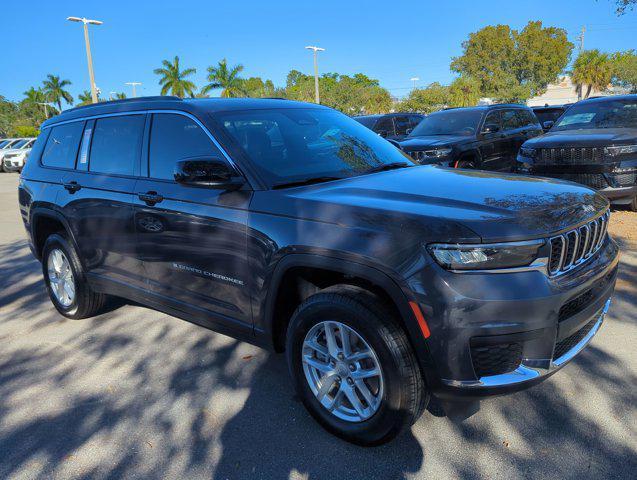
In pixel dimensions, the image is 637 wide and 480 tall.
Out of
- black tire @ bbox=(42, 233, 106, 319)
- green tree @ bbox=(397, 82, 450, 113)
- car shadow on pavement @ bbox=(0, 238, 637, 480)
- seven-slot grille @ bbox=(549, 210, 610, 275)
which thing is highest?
green tree @ bbox=(397, 82, 450, 113)

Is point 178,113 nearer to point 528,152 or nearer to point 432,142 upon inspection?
point 528,152

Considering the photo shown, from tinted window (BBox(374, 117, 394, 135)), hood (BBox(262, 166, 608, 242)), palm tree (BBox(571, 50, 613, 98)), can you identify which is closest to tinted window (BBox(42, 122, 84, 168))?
hood (BBox(262, 166, 608, 242))

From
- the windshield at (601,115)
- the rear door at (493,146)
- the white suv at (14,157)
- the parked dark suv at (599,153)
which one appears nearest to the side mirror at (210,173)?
the parked dark suv at (599,153)

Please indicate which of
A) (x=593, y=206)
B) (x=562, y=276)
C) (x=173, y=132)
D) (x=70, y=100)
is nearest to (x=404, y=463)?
A: (x=562, y=276)

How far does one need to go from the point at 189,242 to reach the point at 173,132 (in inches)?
32.9

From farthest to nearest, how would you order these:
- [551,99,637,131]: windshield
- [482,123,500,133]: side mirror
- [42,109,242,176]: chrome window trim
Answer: [482,123,500,133]: side mirror
[551,99,637,131]: windshield
[42,109,242,176]: chrome window trim

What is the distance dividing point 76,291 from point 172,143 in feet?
6.07

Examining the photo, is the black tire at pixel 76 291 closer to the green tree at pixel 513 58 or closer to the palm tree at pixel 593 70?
the green tree at pixel 513 58

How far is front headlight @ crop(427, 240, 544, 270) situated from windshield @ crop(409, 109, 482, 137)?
26.3 feet

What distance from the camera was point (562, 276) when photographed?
246 cm

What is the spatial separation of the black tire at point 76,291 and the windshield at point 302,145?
2054mm

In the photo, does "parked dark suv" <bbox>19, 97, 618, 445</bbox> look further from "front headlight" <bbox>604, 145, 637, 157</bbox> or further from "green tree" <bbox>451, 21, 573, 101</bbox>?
"green tree" <bbox>451, 21, 573, 101</bbox>

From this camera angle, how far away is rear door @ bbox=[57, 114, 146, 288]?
376cm

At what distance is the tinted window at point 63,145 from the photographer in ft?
14.6
